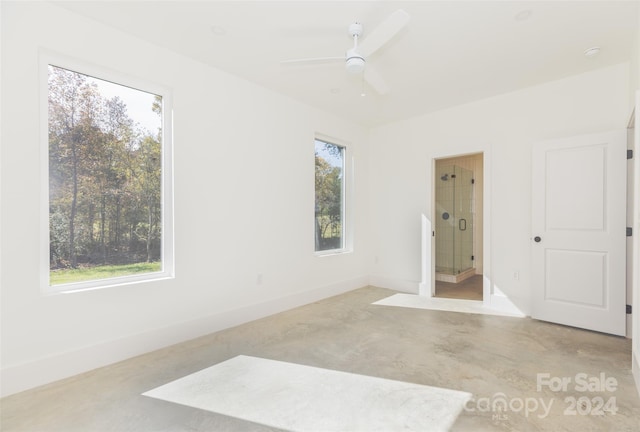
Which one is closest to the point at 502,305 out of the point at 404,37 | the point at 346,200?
the point at 346,200

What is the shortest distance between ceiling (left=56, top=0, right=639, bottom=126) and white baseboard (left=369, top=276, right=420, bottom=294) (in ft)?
9.55

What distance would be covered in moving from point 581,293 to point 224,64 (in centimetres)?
456

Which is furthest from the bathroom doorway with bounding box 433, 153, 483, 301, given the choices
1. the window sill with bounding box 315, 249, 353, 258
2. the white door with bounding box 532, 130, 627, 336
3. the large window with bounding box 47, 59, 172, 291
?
the large window with bounding box 47, 59, 172, 291

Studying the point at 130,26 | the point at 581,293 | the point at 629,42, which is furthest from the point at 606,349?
the point at 130,26

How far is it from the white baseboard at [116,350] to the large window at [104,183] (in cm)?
52

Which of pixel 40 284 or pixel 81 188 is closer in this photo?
pixel 40 284

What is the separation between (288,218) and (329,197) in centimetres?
100

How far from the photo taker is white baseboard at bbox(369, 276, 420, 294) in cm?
490

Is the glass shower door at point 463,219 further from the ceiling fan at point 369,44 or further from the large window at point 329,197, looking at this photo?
the ceiling fan at point 369,44

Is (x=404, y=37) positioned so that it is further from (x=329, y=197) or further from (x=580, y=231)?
(x=580, y=231)

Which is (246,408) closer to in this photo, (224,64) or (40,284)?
(40,284)

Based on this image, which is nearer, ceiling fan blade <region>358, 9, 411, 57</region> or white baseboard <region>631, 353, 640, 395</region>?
ceiling fan blade <region>358, 9, 411, 57</region>

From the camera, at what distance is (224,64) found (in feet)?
10.6

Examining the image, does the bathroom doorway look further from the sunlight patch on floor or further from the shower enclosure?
the sunlight patch on floor
